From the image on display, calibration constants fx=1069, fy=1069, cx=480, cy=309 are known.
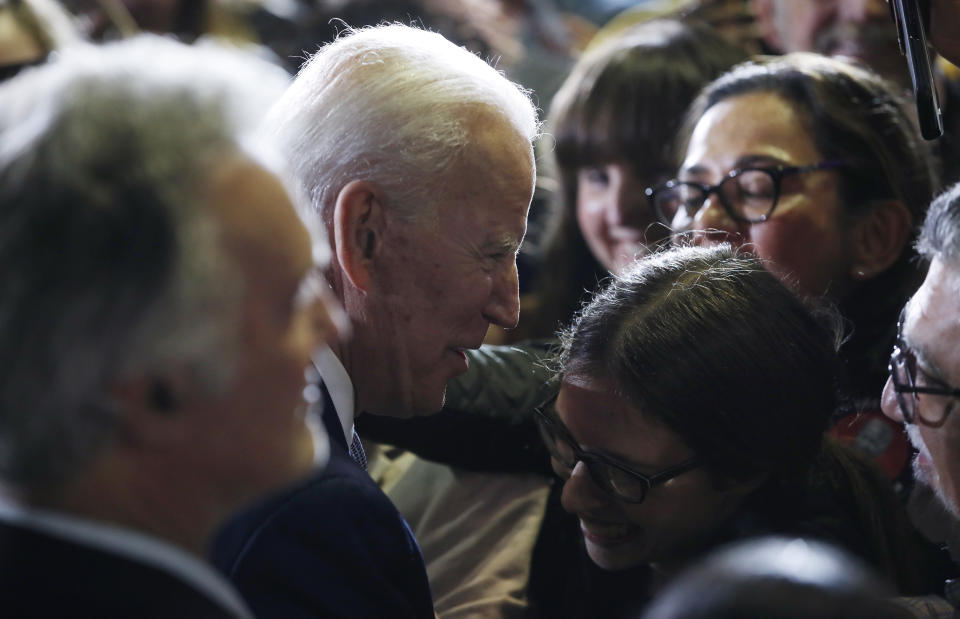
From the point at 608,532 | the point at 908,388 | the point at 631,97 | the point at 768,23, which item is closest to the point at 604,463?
the point at 608,532

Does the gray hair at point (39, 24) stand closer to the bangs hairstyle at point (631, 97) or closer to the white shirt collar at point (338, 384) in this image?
the bangs hairstyle at point (631, 97)

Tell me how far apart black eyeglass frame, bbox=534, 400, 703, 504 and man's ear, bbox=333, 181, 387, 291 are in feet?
1.40

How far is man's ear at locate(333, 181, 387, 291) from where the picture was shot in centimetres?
169

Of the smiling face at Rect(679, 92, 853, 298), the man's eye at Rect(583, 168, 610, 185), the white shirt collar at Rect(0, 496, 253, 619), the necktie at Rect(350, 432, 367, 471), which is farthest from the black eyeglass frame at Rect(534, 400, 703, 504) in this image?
the man's eye at Rect(583, 168, 610, 185)

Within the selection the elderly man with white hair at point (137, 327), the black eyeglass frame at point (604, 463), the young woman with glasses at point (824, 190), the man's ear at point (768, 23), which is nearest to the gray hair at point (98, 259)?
the elderly man with white hair at point (137, 327)

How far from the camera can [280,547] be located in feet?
4.54

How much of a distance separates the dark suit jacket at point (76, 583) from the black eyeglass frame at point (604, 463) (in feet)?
3.32

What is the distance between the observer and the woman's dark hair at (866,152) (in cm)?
234

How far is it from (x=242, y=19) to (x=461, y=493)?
263cm

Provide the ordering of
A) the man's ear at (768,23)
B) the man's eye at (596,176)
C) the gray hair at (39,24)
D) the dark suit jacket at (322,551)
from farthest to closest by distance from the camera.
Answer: the man's ear at (768,23), the gray hair at (39,24), the man's eye at (596,176), the dark suit jacket at (322,551)

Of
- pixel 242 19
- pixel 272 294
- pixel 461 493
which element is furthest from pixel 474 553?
pixel 242 19

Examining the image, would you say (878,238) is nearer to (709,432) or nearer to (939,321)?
(939,321)

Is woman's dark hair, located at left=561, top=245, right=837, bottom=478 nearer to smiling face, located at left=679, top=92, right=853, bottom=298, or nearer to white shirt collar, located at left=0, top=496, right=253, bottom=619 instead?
smiling face, located at left=679, top=92, right=853, bottom=298

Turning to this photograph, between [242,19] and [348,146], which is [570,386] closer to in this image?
[348,146]
